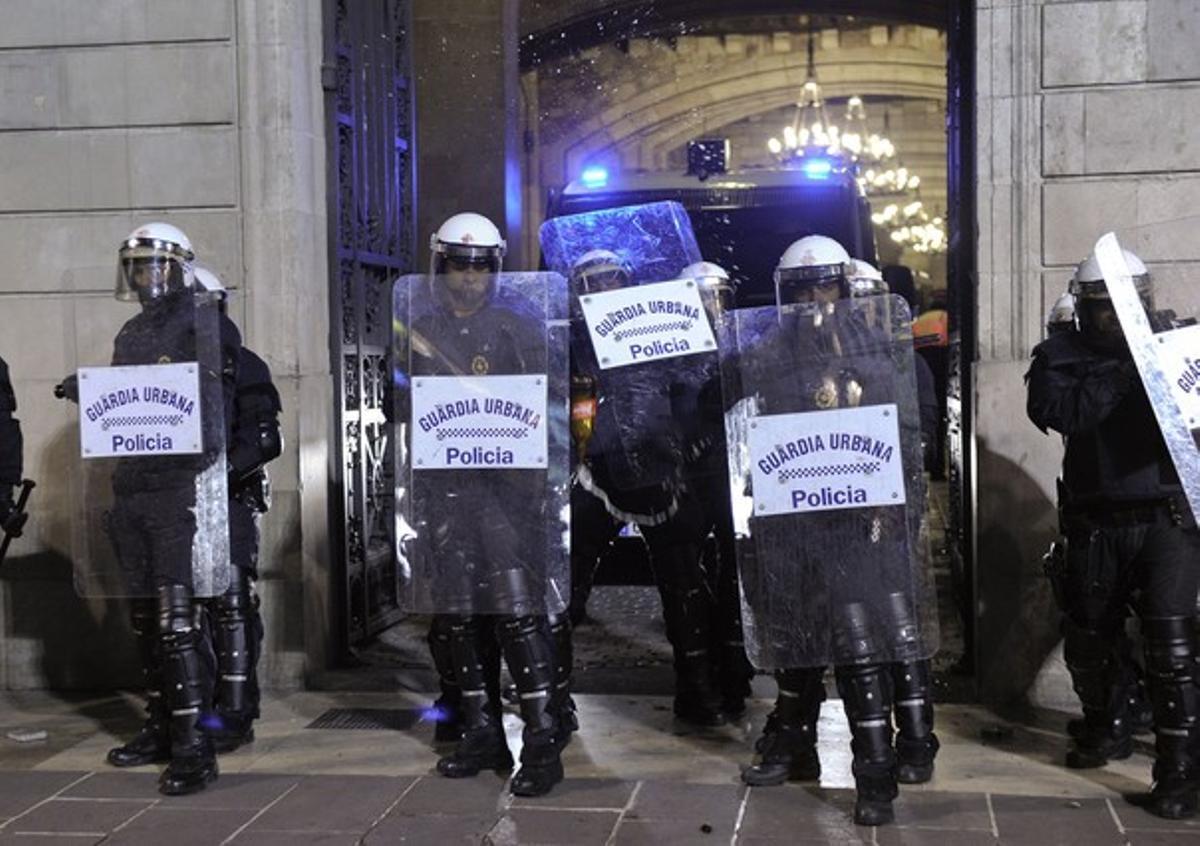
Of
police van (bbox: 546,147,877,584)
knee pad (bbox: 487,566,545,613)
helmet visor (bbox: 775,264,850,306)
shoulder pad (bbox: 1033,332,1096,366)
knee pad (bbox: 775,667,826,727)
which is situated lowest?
knee pad (bbox: 775,667,826,727)

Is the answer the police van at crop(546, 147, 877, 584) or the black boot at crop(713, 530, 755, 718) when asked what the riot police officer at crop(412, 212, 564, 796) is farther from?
the police van at crop(546, 147, 877, 584)

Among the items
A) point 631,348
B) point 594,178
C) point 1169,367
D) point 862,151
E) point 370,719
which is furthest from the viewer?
point 862,151

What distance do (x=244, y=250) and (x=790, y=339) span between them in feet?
10.2

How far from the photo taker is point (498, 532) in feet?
18.2

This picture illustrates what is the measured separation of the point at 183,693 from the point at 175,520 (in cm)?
61

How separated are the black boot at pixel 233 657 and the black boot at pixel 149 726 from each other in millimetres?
187

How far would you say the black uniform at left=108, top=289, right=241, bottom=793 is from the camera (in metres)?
5.62

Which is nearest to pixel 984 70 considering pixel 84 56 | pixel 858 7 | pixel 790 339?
pixel 790 339

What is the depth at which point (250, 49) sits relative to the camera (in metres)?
7.24

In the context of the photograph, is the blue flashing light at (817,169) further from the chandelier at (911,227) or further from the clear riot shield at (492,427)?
the chandelier at (911,227)

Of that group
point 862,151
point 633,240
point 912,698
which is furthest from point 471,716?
point 862,151

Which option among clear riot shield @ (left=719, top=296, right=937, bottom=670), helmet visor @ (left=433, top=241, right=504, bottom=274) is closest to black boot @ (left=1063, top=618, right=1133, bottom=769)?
clear riot shield @ (left=719, top=296, right=937, bottom=670)

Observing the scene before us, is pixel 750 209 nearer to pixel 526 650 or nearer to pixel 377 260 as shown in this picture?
pixel 377 260

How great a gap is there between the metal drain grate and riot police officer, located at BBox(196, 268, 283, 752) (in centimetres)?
43
